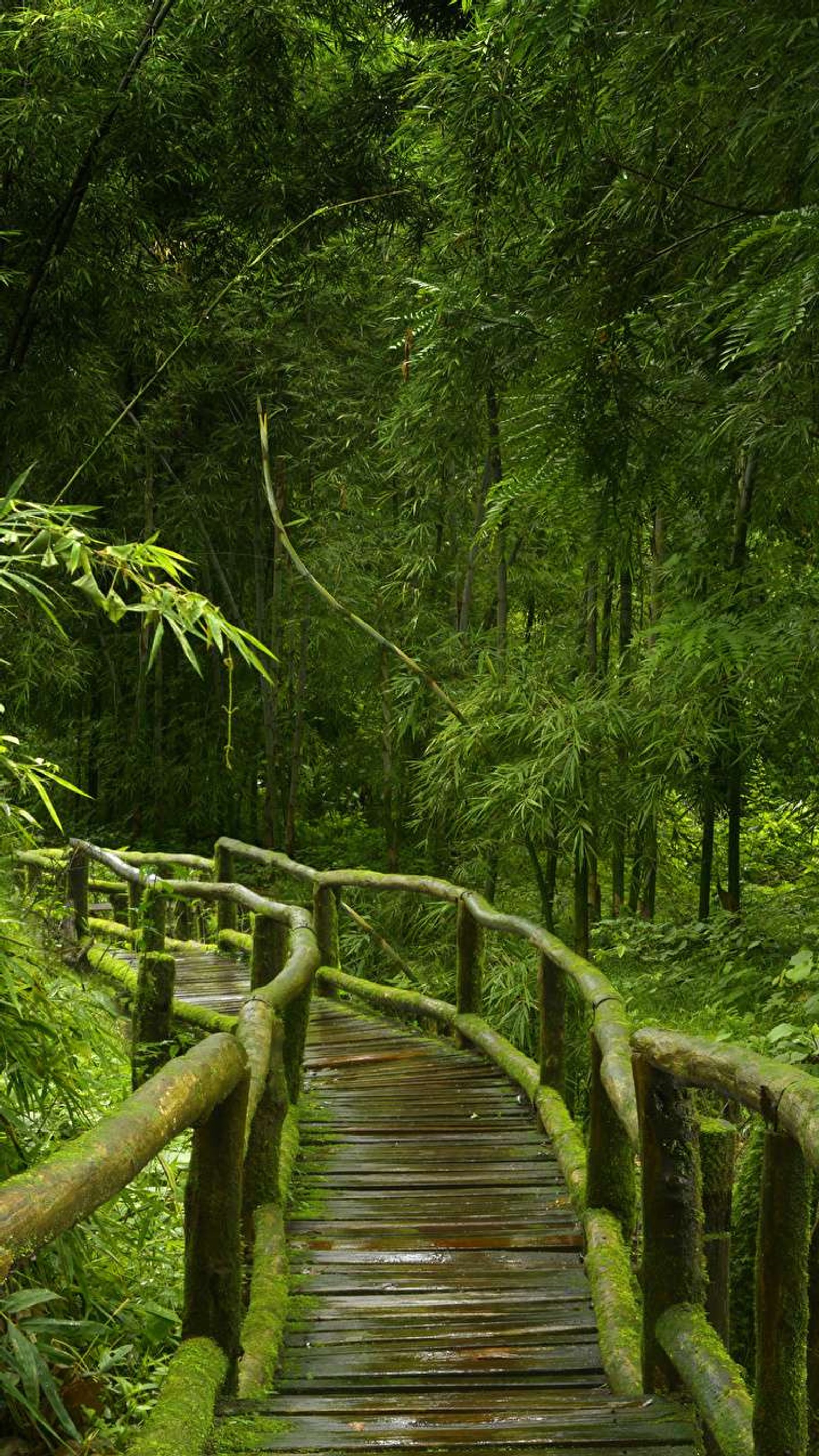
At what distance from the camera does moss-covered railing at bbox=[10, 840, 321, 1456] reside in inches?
47.6

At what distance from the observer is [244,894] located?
6.12 meters

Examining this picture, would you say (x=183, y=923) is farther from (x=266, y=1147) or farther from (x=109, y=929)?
(x=266, y=1147)

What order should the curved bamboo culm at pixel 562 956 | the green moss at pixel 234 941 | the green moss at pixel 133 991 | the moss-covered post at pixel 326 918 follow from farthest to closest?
the green moss at pixel 234 941
the moss-covered post at pixel 326 918
the green moss at pixel 133 991
the curved bamboo culm at pixel 562 956

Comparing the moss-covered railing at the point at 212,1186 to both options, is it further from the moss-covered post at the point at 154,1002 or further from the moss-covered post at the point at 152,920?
the moss-covered post at the point at 152,920

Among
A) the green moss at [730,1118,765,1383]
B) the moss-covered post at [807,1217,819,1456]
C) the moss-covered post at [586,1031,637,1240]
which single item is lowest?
the green moss at [730,1118,765,1383]

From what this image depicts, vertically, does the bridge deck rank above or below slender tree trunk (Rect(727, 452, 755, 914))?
below

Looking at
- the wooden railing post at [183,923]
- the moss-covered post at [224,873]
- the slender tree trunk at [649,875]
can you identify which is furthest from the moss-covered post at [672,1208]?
the wooden railing post at [183,923]

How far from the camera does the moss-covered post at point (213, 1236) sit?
6.15ft

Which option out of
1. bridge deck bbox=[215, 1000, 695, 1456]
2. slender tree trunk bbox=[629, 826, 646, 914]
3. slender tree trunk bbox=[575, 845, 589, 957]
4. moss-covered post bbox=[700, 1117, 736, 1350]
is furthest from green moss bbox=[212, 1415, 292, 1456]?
slender tree trunk bbox=[629, 826, 646, 914]

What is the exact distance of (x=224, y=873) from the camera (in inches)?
310

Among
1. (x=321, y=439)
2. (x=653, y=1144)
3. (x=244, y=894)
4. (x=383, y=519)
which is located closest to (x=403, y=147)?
(x=321, y=439)

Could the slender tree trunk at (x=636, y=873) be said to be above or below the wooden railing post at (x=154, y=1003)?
above

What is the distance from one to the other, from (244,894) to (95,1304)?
4.13 metres

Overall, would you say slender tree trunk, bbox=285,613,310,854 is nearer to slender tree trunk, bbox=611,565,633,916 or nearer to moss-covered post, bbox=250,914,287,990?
slender tree trunk, bbox=611,565,633,916
